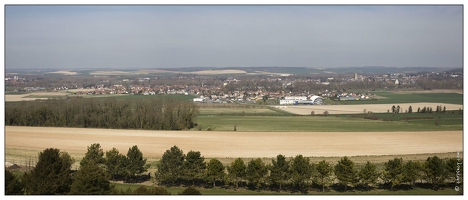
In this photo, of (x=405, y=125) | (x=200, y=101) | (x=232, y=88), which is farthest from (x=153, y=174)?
(x=232, y=88)

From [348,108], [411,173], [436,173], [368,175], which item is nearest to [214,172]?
[368,175]

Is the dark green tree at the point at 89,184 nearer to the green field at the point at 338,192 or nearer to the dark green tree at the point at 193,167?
the green field at the point at 338,192

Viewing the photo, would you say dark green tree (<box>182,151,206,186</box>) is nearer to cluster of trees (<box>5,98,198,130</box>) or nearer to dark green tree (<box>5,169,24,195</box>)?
dark green tree (<box>5,169,24,195</box>)

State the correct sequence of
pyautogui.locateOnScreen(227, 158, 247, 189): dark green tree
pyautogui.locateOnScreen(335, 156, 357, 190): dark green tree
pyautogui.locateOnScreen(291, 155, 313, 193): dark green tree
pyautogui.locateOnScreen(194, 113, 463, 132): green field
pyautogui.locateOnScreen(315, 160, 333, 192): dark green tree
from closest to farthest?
pyautogui.locateOnScreen(291, 155, 313, 193): dark green tree → pyautogui.locateOnScreen(335, 156, 357, 190): dark green tree → pyautogui.locateOnScreen(315, 160, 333, 192): dark green tree → pyautogui.locateOnScreen(227, 158, 247, 189): dark green tree → pyautogui.locateOnScreen(194, 113, 463, 132): green field

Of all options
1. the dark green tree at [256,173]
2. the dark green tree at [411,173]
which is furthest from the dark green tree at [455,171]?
the dark green tree at [256,173]

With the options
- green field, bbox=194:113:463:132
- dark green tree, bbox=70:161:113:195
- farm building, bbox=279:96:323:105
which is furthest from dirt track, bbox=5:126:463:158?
farm building, bbox=279:96:323:105

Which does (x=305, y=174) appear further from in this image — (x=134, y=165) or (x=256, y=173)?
(x=134, y=165)

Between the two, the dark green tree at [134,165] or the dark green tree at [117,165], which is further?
the dark green tree at [117,165]

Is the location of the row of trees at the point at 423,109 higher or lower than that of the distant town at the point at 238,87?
lower
